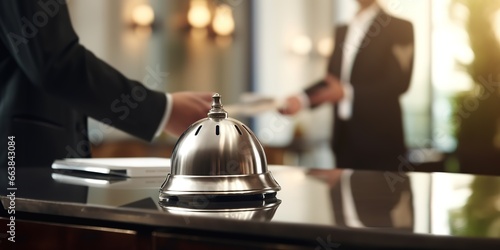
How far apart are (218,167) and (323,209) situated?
0.50 ft

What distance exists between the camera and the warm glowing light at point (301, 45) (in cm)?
357

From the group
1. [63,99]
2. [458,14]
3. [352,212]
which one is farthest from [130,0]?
[352,212]

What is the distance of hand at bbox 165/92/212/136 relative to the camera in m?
1.44

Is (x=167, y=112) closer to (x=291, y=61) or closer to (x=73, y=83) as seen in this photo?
(x=73, y=83)

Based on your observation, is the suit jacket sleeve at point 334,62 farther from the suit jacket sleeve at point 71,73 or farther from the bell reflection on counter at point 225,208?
the bell reflection on counter at point 225,208

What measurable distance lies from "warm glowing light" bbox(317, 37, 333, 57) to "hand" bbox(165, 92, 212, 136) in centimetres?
213

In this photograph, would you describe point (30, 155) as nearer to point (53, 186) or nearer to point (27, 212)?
point (53, 186)

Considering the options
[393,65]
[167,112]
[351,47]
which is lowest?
[167,112]

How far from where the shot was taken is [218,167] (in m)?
0.90

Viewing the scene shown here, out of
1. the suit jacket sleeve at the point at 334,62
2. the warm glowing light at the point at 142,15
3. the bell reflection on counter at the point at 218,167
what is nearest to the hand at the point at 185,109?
the bell reflection on counter at the point at 218,167

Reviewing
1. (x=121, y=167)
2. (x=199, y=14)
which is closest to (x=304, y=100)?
(x=199, y=14)

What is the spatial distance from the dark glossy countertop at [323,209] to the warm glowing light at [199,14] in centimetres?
274

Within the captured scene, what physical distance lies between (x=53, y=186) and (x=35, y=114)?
0.71 m

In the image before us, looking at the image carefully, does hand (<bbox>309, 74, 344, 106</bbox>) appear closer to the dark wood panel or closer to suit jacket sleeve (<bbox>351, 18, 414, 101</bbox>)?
suit jacket sleeve (<bbox>351, 18, 414, 101</bbox>)
